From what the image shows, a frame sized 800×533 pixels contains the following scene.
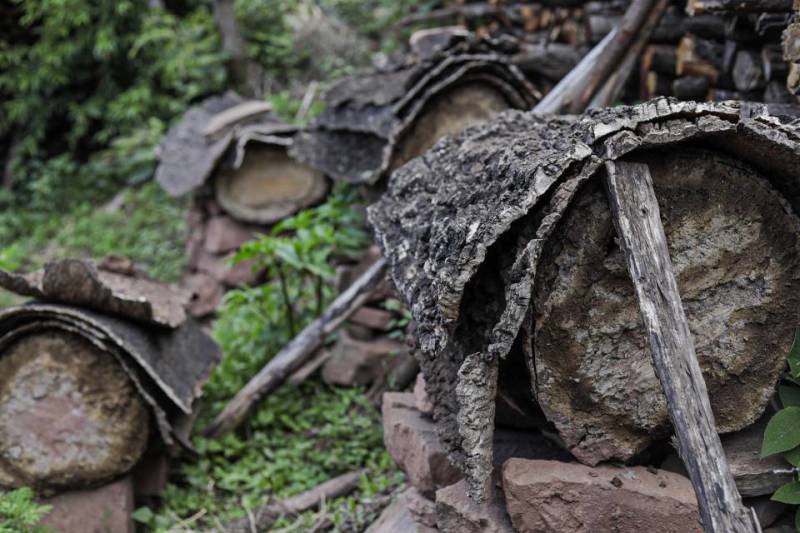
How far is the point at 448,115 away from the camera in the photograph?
471cm

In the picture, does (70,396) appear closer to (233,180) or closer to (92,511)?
(92,511)

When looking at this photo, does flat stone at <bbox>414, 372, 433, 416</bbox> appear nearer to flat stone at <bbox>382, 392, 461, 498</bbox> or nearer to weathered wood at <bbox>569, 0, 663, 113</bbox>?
flat stone at <bbox>382, 392, 461, 498</bbox>

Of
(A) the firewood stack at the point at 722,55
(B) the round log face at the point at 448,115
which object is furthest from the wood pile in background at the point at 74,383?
(A) the firewood stack at the point at 722,55

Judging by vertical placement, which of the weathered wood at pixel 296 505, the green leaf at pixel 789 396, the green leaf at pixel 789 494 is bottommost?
the weathered wood at pixel 296 505

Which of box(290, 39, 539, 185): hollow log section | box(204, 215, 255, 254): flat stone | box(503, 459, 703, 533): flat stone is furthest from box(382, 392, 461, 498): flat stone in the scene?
box(204, 215, 255, 254): flat stone

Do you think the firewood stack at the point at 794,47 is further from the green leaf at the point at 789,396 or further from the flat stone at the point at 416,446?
the flat stone at the point at 416,446

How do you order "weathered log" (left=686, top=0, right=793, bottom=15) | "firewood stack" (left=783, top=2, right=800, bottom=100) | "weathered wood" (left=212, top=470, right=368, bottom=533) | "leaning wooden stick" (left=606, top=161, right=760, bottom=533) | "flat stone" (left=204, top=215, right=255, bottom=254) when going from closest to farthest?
1. "leaning wooden stick" (left=606, top=161, right=760, bottom=533)
2. "firewood stack" (left=783, top=2, right=800, bottom=100)
3. "weathered log" (left=686, top=0, right=793, bottom=15)
4. "weathered wood" (left=212, top=470, right=368, bottom=533)
5. "flat stone" (left=204, top=215, right=255, bottom=254)

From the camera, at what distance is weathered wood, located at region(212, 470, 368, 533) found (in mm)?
3666

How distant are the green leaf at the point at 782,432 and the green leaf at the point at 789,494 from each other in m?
0.10

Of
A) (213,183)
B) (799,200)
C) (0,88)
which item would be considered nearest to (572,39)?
(213,183)

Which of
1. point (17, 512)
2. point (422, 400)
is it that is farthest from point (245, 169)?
point (17, 512)

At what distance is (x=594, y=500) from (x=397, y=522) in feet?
3.10

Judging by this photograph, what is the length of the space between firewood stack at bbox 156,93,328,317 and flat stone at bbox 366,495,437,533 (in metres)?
3.28

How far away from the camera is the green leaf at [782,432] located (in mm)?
2281
